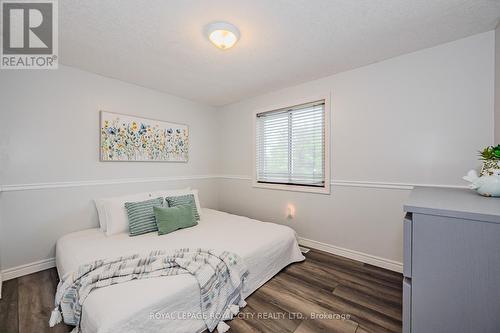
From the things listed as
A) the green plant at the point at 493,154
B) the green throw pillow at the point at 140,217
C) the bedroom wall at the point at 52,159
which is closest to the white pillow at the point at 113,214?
the green throw pillow at the point at 140,217

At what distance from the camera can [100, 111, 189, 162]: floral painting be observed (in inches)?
106

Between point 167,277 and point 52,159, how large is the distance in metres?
2.04

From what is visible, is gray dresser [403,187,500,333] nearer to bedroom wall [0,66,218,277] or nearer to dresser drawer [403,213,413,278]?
dresser drawer [403,213,413,278]

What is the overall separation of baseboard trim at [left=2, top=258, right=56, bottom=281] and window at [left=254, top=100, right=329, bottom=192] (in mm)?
2755

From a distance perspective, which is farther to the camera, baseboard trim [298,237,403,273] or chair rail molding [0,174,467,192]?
baseboard trim [298,237,403,273]

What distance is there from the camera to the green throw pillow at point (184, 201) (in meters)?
2.71

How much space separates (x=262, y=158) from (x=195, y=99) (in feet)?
5.18

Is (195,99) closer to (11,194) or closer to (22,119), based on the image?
(22,119)

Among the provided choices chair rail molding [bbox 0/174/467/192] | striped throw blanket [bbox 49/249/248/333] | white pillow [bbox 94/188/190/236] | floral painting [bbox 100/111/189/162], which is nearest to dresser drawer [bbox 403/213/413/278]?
striped throw blanket [bbox 49/249/248/333]

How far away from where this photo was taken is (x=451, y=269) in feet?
2.89

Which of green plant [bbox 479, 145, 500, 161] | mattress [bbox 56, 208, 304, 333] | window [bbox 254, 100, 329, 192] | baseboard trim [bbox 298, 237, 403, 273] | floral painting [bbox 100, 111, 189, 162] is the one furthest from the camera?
window [bbox 254, 100, 329, 192]

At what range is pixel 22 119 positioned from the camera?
2.15 m

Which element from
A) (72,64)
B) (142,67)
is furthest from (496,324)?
(72,64)

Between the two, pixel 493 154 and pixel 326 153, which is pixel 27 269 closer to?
pixel 326 153
